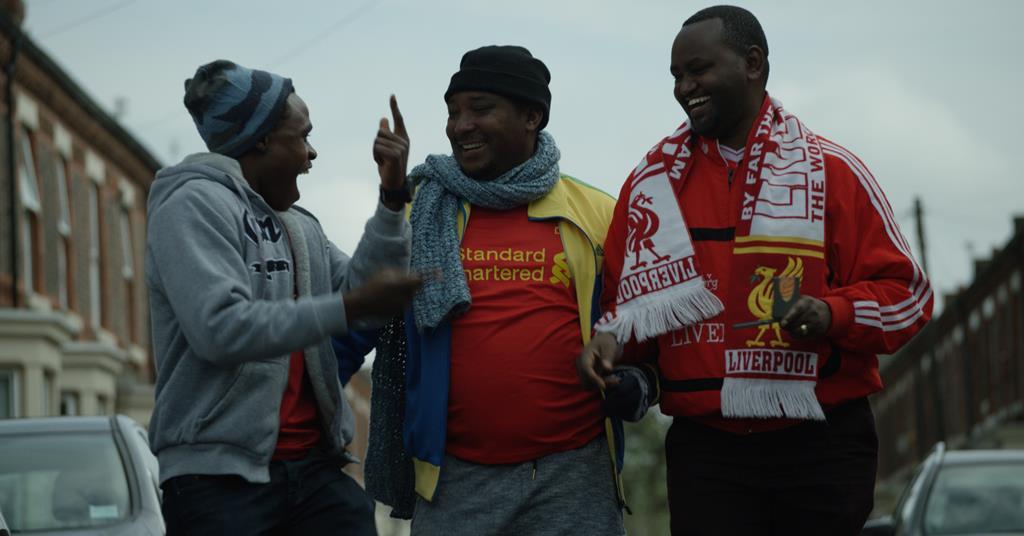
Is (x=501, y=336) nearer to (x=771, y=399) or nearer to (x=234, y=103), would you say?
(x=771, y=399)

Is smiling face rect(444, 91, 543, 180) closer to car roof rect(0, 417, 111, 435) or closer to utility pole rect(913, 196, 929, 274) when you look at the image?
car roof rect(0, 417, 111, 435)

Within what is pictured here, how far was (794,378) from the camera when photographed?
15.4 ft

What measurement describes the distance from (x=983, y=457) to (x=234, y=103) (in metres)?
6.65

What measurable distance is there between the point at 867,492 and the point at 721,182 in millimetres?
950

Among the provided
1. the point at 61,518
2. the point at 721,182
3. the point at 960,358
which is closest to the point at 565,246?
the point at 721,182

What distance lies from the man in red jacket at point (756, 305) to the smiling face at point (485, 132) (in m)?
0.56

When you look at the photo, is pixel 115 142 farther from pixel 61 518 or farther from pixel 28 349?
pixel 61 518

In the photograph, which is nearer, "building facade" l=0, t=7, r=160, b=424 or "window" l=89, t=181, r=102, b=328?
"building facade" l=0, t=7, r=160, b=424

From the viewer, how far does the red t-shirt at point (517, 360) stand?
516cm

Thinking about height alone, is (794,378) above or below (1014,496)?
above

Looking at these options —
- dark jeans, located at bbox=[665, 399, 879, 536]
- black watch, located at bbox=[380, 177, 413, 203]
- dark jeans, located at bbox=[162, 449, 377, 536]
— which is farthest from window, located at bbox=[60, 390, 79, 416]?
dark jeans, located at bbox=[665, 399, 879, 536]

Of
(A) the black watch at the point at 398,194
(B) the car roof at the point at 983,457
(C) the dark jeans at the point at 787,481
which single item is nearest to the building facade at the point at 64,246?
(B) the car roof at the point at 983,457

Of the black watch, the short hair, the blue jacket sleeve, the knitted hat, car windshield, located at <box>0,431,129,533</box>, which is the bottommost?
car windshield, located at <box>0,431,129,533</box>

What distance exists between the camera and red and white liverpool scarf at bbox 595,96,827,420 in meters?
4.69
